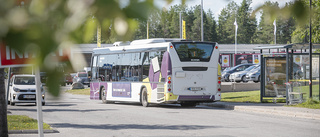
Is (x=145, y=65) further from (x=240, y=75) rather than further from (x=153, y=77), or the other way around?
(x=240, y=75)

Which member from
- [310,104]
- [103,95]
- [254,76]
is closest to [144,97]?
[103,95]

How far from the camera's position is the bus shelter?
21703 millimetres

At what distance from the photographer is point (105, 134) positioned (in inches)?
473

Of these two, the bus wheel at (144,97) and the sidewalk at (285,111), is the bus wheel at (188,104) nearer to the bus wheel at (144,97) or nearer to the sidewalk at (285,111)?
the bus wheel at (144,97)

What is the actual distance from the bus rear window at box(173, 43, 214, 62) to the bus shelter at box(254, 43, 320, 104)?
253cm

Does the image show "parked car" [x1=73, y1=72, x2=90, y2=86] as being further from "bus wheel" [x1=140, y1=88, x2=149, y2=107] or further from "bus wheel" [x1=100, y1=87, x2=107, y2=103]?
"bus wheel" [x1=140, y1=88, x2=149, y2=107]

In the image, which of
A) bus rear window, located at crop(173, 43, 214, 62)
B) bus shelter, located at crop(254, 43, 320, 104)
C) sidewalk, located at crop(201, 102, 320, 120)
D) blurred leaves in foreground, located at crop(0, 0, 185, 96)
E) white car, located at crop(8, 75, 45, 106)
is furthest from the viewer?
white car, located at crop(8, 75, 45, 106)

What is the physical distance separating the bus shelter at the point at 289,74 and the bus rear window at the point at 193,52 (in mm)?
2526

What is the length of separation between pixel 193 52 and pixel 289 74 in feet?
14.0

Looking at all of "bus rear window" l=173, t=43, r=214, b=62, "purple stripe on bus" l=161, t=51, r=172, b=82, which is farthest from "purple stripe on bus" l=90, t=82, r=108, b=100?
"bus rear window" l=173, t=43, r=214, b=62

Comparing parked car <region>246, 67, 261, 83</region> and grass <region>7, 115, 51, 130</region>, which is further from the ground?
parked car <region>246, 67, 261, 83</region>

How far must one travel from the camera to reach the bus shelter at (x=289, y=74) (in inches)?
854

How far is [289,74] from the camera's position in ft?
73.5

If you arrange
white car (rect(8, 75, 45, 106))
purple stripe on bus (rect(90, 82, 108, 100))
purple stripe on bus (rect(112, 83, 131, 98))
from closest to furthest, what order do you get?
white car (rect(8, 75, 45, 106)) → purple stripe on bus (rect(112, 83, 131, 98)) → purple stripe on bus (rect(90, 82, 108, 100))
